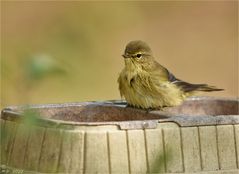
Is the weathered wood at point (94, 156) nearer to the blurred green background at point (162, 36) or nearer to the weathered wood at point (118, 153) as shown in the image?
the weathered wood at point (118, 153)

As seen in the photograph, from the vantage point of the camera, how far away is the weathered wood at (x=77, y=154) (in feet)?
13.4

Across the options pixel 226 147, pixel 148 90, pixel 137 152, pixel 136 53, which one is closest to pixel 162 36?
pixel 136 53

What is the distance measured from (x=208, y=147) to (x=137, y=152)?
0.50 meters

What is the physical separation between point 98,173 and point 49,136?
1.20 ft

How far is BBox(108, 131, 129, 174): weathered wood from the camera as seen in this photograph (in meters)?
4.13

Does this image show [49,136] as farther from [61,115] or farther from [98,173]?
[61,115]

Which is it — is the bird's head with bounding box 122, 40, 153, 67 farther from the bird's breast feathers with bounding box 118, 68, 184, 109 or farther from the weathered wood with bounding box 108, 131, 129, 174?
the weathered wood with bounding box 108, 131, 129, 174

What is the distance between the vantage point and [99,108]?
5.50 meters

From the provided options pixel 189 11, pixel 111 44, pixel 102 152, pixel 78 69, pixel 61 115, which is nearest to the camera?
pixel 78 69

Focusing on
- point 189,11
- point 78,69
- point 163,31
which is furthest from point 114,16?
point 189,11

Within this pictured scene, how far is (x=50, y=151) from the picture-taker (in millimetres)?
4203

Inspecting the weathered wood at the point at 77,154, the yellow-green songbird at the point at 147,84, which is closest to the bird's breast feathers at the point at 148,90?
the yellow-green songbird at the point at 147,84

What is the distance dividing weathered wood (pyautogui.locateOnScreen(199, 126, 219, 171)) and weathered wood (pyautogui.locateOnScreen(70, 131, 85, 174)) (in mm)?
769

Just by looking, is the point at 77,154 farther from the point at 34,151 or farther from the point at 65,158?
the point at 34,151
